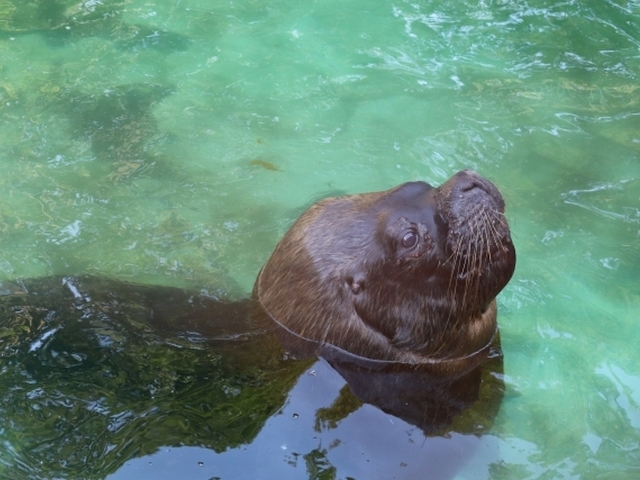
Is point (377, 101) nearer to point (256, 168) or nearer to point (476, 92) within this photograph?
point (476, 92)

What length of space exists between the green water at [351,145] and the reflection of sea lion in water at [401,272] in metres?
0.77

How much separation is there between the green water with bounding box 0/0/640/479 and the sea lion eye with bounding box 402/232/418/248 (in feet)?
4.20

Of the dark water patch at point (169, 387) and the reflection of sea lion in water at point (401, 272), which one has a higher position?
the reflection of sea lion in water at point (401, 272)

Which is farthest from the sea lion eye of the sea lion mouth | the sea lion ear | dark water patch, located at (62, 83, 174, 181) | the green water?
dark water patch, located at (62, 83, 174, 181)

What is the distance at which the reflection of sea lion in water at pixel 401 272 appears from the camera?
470cm

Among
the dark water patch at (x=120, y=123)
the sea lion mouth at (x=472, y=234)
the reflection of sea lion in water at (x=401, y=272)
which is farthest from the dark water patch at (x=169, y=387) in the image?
the dark water patch at (x=120, y=123)

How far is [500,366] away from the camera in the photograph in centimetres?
541

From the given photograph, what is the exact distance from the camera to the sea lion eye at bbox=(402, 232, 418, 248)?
15.5 ft

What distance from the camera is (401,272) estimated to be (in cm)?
481

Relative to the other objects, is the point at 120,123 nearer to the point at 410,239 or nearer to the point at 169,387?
the point at 169,387

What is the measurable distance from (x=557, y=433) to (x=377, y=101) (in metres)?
3.86

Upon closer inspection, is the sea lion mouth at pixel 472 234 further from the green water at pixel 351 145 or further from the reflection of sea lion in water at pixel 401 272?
the green water at pixel 351 145

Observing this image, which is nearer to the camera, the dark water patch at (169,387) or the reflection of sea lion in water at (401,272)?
the dark water patch at (169,387)

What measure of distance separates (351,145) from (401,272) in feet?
9.89
